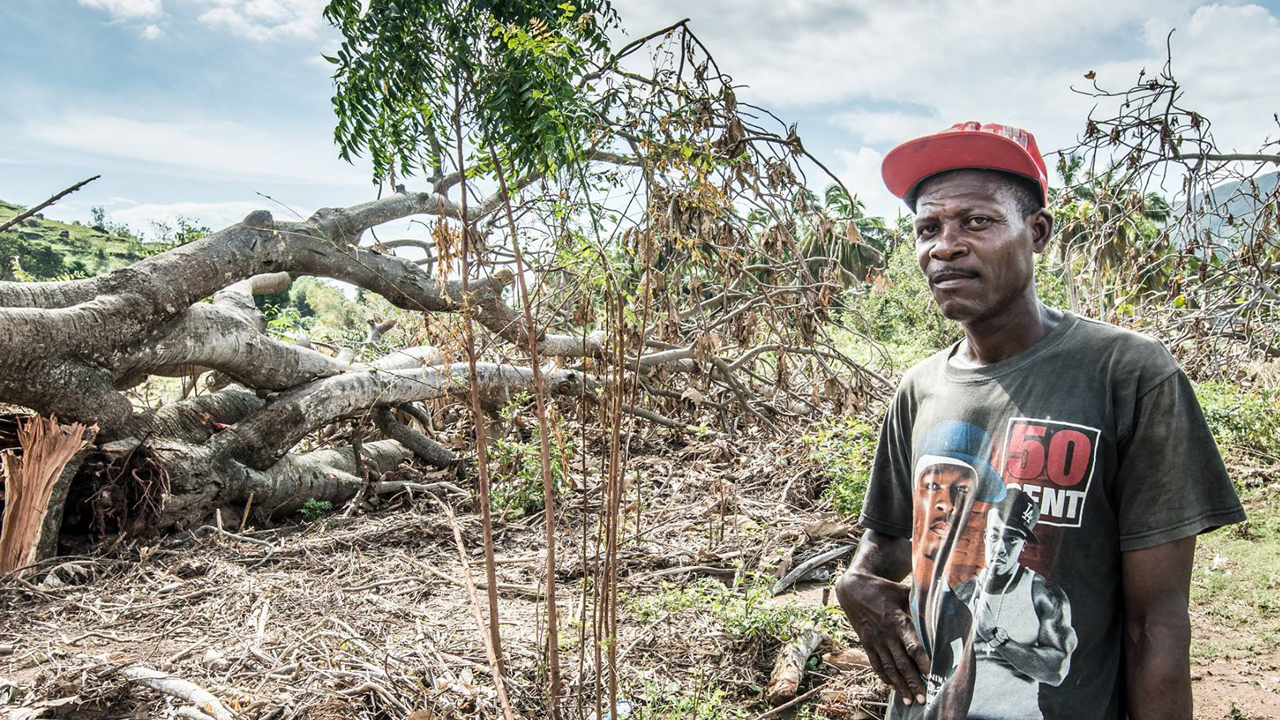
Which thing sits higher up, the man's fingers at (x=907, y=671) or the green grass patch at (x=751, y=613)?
the man's fingers at (x=907, y=671)

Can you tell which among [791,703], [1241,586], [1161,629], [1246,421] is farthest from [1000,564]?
[1246,421]

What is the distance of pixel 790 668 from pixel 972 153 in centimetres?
213

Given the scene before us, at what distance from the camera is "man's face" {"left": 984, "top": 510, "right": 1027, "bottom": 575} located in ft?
4.41

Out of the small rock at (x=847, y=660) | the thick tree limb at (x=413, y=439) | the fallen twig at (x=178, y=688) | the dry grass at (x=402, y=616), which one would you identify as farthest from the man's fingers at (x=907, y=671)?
the thick tree limb at (x=413, y=439)

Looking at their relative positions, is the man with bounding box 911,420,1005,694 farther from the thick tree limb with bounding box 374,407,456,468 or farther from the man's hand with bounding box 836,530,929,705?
the thick tree limb with bounding box 374,407,456,468

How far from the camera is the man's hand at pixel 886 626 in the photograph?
1.50 m

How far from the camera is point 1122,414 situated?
128cm

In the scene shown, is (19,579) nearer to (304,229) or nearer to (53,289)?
(53,289)

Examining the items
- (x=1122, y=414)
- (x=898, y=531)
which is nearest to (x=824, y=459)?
(x=898, y=531)

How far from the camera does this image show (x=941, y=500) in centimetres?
147

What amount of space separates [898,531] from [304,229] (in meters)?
5.54

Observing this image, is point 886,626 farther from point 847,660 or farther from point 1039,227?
point 847,660

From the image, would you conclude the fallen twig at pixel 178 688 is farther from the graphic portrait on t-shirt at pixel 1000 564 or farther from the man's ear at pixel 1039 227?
the man's ear at pixel 1039 227

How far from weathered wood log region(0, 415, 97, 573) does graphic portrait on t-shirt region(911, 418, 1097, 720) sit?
4.60m
